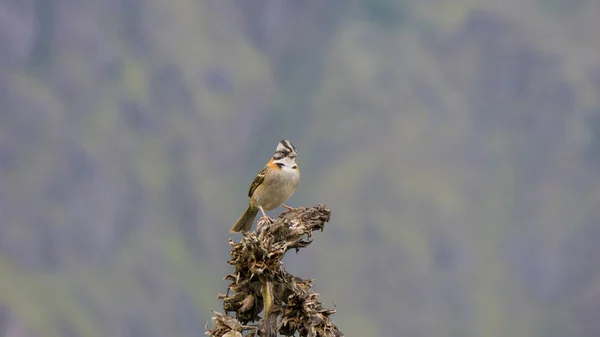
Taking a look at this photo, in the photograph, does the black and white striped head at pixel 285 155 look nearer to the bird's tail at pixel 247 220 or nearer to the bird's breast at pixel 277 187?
the bird's breast at pixel 277 187

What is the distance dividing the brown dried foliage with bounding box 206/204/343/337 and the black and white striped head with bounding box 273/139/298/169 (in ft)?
16.7

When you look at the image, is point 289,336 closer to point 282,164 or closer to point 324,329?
point 324,329

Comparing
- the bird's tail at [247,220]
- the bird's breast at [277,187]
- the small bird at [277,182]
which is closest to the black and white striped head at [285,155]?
the small bird at [277,182]

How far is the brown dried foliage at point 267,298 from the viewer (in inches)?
249

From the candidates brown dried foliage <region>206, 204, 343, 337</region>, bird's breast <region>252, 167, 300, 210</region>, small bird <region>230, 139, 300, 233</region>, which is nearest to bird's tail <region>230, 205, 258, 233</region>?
small bird <region>230, 139, 300, 233</region>

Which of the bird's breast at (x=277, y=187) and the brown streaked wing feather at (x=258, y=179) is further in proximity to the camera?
the brown streaked wing feather at (x=258, y=179)

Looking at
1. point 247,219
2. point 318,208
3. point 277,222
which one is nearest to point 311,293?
point 277,222

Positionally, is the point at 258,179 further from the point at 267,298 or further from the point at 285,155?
the point at 267,298

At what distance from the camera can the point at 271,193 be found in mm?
13273

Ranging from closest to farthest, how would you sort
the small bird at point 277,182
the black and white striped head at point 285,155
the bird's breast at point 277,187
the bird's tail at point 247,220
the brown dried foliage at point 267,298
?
the brown dried foliage at point 267,298
the black and white striped head at point 285,155
the small bird at point 277,182
the bird's breast at point 277,187
the bird's tail at point 247,220

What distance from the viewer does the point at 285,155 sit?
41.5 feet

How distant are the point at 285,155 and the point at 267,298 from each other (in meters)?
6.19

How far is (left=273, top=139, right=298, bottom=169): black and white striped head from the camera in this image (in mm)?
12281

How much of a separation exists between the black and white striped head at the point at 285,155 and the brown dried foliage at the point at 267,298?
5.10 meters
